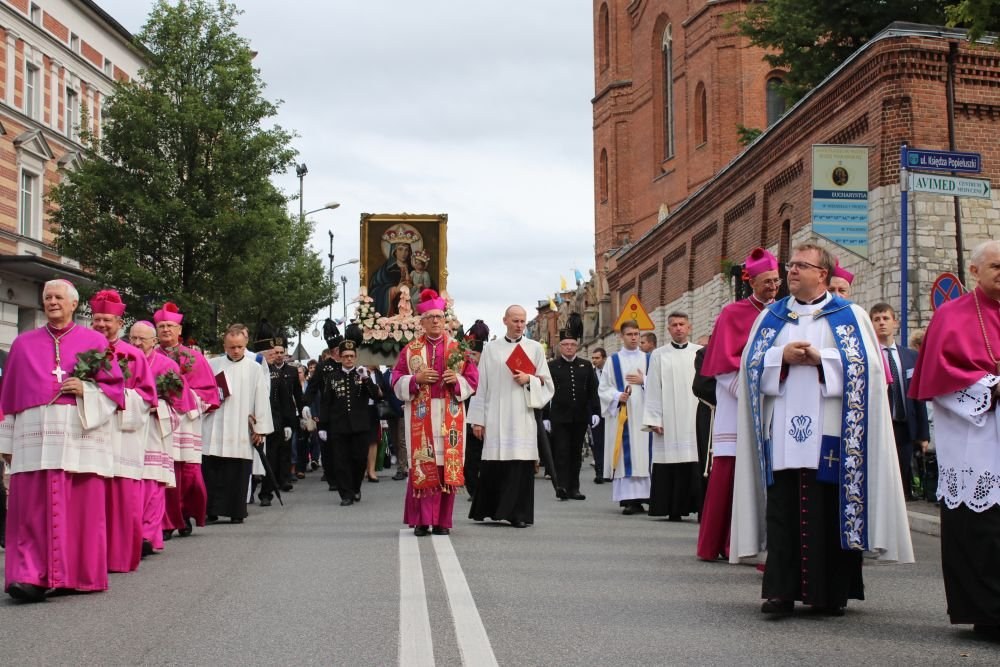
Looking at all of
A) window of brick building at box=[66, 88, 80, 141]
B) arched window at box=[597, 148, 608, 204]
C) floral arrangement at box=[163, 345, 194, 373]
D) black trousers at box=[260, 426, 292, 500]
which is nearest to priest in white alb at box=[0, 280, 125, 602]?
floral arrangement at box=[163, 345, 194, 373]

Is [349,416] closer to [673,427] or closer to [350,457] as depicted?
[350,457]

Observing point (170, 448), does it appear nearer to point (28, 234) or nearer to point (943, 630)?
point (943, 630)

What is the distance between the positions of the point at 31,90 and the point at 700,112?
22601mm

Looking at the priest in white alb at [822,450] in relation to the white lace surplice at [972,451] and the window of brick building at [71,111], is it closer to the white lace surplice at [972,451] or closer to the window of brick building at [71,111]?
the white lace surplice at [972,451]

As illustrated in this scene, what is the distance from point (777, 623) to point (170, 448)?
6465mm

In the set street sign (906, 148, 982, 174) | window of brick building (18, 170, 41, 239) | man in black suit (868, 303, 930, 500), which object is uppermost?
window of brick building (18, 170, 41, 239)

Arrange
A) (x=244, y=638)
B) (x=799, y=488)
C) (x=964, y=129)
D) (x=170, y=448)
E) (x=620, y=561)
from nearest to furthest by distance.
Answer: (x=244, y=638) < (x=799, y=488) < (x=620, y=561) < (x=170, y=448) < (x=964, y=129)

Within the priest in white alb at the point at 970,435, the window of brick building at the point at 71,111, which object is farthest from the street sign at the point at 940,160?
the window of brick building at the point at 71,111

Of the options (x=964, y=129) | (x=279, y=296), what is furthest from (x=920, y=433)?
(x=279, y=296)

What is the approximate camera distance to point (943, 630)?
7.64 meters

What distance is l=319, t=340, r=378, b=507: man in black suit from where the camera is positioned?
1925 cm

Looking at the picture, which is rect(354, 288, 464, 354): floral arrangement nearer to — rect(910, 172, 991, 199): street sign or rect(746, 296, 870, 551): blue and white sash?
rect(910, 172, 991, 199): street sign

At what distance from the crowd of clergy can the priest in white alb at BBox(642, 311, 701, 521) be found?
2 cm

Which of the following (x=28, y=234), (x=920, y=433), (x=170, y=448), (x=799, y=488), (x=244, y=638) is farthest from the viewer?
(x=28, y=234)
